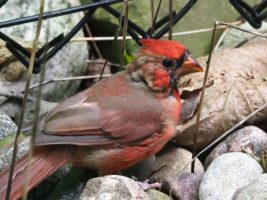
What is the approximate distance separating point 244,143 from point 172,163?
0.87 ft

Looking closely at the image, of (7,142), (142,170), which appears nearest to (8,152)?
(7,142)

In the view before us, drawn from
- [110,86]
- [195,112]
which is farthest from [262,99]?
[110,86]

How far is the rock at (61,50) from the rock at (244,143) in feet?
3.13

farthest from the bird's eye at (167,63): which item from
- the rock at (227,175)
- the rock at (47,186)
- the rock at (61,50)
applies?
the rock at (61,50)

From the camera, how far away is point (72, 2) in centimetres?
384

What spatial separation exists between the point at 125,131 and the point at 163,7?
1.32 m

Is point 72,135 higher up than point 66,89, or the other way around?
point 72,135

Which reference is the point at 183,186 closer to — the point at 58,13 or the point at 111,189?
the point at 111,189

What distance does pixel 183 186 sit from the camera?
109 inches

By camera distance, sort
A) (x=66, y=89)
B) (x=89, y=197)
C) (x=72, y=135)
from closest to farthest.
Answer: (x=89, y=197)
(x=72, y=135)
(x=66, y=89)

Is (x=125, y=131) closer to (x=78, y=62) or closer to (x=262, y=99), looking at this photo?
(x=262, y=99)

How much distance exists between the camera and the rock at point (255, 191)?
248 centimetres

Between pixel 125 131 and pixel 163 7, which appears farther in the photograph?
pixel 163 7

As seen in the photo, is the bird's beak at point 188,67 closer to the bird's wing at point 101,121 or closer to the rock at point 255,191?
the bird's wing at point 101,121
